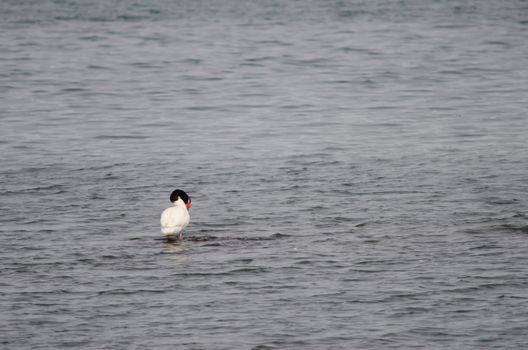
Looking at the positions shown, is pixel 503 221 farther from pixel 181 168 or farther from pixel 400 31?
pixel 400 31

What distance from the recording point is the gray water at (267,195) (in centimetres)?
1105

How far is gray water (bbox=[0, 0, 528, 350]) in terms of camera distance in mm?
11047

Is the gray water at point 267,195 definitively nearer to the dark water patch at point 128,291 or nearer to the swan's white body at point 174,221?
the dark water patch at point 128,291

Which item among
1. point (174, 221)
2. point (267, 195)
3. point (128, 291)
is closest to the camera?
point (128, 291)

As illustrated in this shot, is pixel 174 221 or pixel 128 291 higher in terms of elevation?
pixel 174 221

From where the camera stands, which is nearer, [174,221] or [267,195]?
[174,221]

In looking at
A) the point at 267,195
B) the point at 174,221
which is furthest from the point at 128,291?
the point at 267,195

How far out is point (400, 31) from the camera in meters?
39.0

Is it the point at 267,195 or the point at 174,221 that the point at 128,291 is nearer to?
the point at 174,221

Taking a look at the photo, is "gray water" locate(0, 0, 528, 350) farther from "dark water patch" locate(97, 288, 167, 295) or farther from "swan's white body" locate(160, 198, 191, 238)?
"swan's white body" locate(160, 198, 191, 238)

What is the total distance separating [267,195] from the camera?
16.5 meters

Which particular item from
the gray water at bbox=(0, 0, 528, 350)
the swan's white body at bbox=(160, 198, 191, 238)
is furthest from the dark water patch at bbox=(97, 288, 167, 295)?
the swan's white body at bbox=(160, 198, 191, 238)

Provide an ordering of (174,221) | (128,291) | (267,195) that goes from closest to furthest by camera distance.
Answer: (128,291)
(174,221)
(267,195)

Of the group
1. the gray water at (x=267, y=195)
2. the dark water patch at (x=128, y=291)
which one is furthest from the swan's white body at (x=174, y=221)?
the dark water patch at (x=128, y=291)
